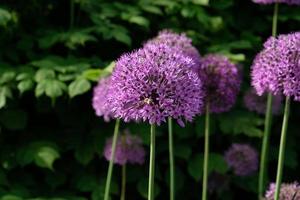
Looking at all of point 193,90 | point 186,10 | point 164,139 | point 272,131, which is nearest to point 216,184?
point 164,139

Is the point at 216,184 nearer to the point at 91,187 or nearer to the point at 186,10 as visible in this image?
the point at 91,187

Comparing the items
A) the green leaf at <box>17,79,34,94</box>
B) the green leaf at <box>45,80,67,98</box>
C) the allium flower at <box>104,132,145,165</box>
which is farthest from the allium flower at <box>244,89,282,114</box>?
the green leaf at <box>17,79,34,94</box>

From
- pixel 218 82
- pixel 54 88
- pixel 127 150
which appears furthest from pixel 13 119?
pixel 218 82

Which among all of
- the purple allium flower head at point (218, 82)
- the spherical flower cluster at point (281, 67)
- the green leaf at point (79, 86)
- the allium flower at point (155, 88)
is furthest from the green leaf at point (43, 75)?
the allium flower at point (155, 88)

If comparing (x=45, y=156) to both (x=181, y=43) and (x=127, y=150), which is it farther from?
(x=181, y=43)

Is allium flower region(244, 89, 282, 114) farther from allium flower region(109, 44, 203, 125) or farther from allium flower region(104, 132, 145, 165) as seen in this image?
allium flower region(109, 44, 203, 125)
